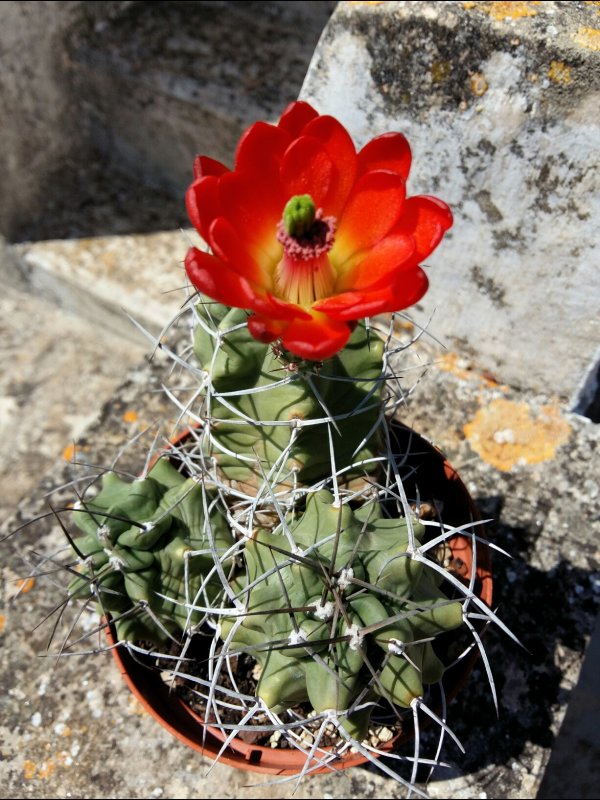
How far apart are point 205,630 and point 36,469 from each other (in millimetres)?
1106

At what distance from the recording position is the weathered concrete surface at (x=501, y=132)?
95 cm

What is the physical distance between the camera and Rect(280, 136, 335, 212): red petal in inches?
24.9

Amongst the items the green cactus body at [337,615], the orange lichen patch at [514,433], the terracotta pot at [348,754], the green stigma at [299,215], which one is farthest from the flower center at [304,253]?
the orange lichen patch at [514,433]

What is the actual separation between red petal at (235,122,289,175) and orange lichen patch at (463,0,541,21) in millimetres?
489

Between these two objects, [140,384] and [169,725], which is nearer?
[169,725]

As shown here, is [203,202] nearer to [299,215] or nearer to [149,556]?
[299,215]

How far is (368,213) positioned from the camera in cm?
66

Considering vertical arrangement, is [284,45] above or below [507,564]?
above

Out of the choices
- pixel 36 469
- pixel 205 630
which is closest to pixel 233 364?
pixel 205 630

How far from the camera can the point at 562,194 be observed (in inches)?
40.3

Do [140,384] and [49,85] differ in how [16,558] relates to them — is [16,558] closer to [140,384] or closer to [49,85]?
[140,384]

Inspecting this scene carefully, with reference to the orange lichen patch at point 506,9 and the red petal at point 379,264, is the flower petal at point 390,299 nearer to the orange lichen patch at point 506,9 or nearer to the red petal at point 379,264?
the red petal at point 379,264

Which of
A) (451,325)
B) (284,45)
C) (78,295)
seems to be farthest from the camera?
(78,295)

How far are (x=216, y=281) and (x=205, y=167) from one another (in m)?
0.13
